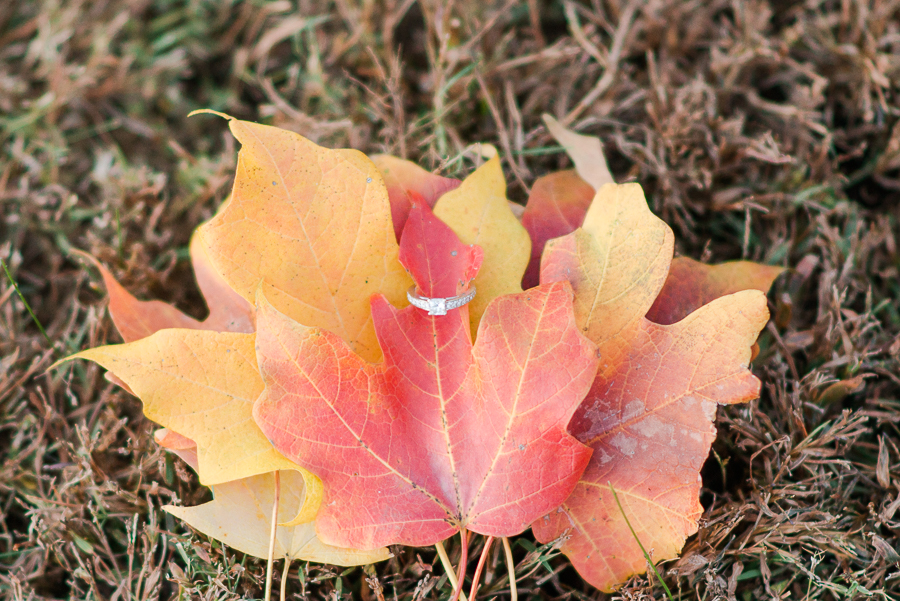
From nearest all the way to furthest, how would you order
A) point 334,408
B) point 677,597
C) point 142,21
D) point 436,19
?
point 334,408, point 677,597, point 436,19, point 142,21

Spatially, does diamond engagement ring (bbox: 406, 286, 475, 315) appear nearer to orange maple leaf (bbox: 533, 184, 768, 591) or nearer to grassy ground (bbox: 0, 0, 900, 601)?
orange maple leaf (bbox: 533, 184, 768, 591)

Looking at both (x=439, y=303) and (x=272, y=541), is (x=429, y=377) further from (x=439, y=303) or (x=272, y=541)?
(x=272, y=541)

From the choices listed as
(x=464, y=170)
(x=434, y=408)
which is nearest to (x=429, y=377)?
(x=434, y=408)

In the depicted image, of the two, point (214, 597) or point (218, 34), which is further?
point (218, 34)

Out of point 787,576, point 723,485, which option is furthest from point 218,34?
point 787,576

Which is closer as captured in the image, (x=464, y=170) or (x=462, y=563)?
(x=462, y=563)

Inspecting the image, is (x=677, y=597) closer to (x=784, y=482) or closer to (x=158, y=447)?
(x=784, y=482)
